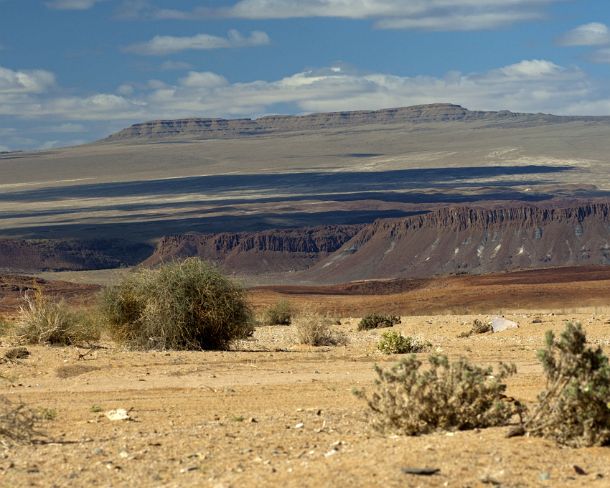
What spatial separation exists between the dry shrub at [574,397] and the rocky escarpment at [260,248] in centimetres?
7352

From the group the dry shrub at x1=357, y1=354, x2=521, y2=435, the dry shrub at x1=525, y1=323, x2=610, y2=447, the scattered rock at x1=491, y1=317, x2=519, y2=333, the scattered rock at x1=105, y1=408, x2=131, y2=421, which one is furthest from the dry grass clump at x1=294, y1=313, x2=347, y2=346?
the dry shrub at x1=525, y1=323, x2=610, y2=447

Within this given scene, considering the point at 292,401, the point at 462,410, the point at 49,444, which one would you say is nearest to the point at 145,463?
the point at 49,444

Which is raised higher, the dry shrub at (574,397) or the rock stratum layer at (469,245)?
the dry shrub at (574,397)

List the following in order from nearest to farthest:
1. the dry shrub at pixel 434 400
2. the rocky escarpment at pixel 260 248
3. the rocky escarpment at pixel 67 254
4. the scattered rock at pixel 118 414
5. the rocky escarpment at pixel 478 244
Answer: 1. the dry shrub at pixel 434 400
2. the scattered rock at pixel 118 414
3. the rocky escarpment at pixel 478 244
4. the rocky escarpment at pixel 260 248
5. the rocky escarpment at pixel 67 254

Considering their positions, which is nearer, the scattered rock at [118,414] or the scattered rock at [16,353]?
the scattered rock at [118,414]

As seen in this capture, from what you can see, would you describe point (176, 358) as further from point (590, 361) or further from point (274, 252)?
point (274, 252)

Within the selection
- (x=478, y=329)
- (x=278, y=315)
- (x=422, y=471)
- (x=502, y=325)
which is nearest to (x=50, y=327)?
(x=478, y=329)

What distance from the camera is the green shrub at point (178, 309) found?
69.5 ft

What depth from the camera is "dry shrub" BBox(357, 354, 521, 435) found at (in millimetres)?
9898

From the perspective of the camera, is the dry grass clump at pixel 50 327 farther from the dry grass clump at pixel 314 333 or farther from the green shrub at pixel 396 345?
the green shrub at pixel 396 345

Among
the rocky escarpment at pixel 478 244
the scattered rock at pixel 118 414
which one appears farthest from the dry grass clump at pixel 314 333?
the rocky escarpment at pixel 478 244

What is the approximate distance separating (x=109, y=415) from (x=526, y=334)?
45.0 feet

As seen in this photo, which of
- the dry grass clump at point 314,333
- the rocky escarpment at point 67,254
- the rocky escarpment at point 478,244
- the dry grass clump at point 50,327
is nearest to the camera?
the dry grass clump at point 50,327

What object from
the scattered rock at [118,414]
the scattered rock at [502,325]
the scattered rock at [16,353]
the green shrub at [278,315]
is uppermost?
the scattered rock at [118,414]
